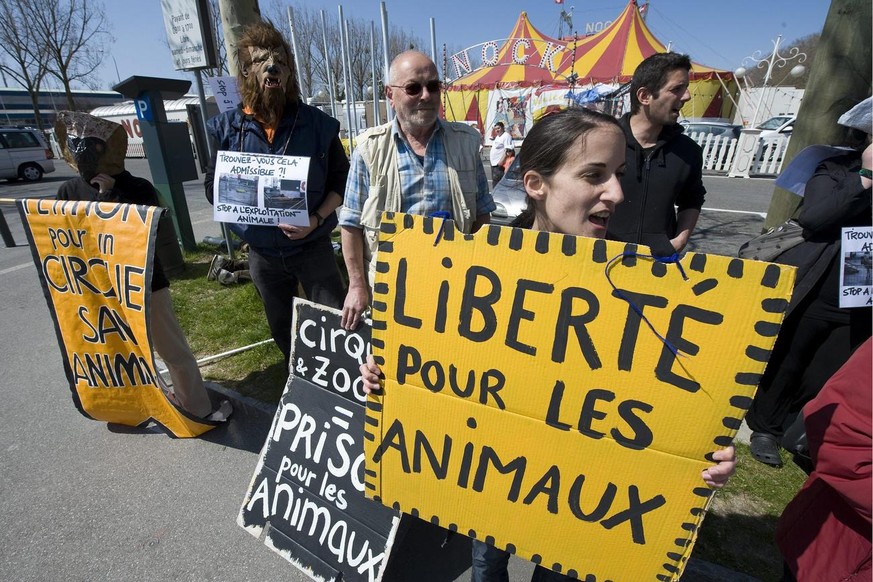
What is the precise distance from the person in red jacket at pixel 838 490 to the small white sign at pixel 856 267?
1.02 m

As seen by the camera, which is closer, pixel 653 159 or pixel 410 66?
pixel 410 66

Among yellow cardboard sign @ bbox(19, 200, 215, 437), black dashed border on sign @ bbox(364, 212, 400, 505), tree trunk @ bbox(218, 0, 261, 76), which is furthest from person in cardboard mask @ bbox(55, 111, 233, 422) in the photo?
tree trunk @ bbox(218, 0, 261, 76)

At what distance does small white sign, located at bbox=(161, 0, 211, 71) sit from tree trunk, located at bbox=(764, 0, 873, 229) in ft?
17.0

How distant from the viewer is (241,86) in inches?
94.5

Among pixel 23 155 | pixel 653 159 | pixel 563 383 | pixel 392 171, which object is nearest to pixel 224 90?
pixel 392 171

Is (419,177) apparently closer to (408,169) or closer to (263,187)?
(408,169)

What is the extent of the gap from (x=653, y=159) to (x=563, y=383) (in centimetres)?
179

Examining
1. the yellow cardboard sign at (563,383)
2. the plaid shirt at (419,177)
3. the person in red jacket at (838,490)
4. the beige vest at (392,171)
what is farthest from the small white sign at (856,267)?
the plaid shirt at (419,177)

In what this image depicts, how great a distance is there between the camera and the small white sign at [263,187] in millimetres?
2383

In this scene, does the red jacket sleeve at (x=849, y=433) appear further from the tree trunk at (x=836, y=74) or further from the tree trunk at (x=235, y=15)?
the tree trunk at (x=235, y=15)

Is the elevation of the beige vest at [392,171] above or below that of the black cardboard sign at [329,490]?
above

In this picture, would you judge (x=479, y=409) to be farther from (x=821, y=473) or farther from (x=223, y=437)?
(x=223, y=437)

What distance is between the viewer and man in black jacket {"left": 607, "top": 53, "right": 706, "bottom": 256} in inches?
91.1

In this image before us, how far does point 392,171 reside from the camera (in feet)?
6.90
